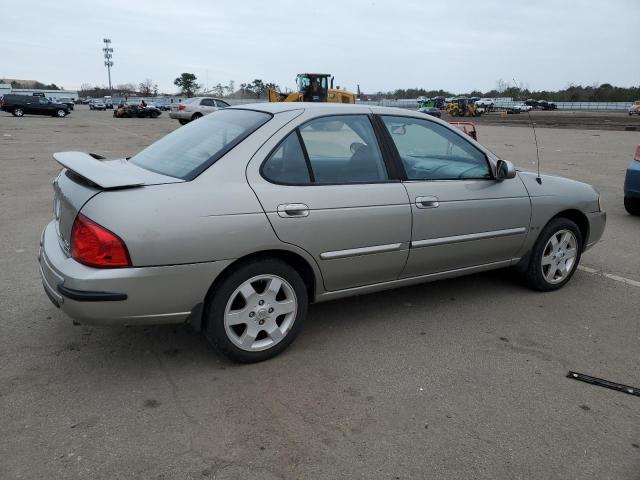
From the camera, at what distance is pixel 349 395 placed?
3.00 metres

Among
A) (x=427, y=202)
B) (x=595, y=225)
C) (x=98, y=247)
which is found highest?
(x=427, y=202)

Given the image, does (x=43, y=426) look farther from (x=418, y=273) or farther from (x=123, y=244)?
(x=418, y=273)

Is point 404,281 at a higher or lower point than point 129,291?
lower

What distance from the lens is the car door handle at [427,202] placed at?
3734mm

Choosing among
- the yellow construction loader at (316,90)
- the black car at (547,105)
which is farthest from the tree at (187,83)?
the yellow construction loader at (316,90)

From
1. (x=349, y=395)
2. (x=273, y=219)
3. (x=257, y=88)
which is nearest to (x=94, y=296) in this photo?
(x=273, y=219)

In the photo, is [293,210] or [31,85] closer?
[293,210]

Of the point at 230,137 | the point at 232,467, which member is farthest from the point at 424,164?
the point at 232,467

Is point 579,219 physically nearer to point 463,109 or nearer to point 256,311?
point 256,311

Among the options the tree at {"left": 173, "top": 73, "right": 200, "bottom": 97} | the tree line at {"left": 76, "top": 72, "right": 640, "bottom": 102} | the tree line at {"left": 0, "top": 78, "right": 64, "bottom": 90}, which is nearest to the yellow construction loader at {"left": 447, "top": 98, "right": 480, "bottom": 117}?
the tree line at {"left": 76, "top": 72, "right": 640, "bottom": 102}

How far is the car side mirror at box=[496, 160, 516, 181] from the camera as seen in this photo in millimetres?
4064

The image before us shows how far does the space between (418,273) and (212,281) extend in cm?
162

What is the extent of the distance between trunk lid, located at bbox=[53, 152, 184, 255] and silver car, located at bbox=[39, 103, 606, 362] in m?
0.01

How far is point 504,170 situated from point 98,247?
2.96 metres
